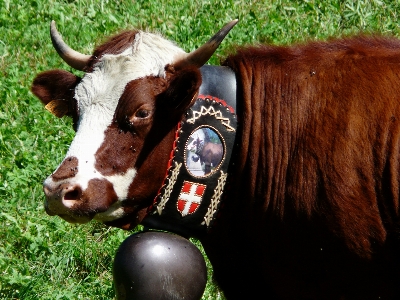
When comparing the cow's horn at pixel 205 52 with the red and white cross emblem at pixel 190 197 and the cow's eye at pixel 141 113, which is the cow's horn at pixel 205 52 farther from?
the red and white cross emblem at pixel 190 197

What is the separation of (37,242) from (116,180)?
2277 millimetres

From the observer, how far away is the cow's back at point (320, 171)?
508cm

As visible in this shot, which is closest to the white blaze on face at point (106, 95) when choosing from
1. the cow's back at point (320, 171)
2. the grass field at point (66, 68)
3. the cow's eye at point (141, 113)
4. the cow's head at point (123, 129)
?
the cow's head at point (123, 129)

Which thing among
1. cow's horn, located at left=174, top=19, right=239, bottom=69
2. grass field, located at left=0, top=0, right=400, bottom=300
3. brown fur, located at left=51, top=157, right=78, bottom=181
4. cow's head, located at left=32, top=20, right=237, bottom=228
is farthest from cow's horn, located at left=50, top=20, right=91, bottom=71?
grass field, located at left=0, top=0, right=400, bottom=300

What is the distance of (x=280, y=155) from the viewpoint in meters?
5.29

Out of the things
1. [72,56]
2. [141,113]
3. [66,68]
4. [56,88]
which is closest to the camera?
[141,113]

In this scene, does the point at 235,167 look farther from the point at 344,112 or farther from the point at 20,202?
the point at 20,202

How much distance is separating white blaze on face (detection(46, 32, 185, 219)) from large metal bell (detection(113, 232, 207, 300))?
0.28 metres

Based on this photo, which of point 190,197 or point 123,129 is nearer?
point 123,129

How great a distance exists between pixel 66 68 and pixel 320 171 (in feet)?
15.6

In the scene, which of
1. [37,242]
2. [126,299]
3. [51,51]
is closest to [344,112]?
[126,299]

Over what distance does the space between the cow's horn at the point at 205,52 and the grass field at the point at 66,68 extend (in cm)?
56

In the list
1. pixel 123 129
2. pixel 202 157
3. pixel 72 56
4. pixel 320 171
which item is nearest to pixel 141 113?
pixel 123 129

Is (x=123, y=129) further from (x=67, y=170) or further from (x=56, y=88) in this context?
(x=56, y=88)
